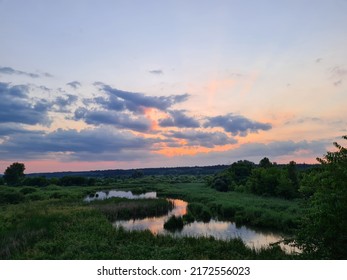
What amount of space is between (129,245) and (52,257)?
475 cm

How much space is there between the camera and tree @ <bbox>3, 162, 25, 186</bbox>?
348 ft

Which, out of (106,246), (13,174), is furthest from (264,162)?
(13,174)

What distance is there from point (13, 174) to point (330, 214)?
11484 centimetres

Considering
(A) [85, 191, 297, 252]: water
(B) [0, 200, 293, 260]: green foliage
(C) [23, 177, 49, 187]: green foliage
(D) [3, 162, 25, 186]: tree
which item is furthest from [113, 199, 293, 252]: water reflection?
(D) [3, 162, 25, 186]: tree

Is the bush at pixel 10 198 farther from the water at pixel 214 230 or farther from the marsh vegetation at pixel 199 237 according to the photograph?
the water at pixel 214 230

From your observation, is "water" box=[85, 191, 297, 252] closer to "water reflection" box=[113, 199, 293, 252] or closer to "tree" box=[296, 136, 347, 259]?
"water reflection" box=[113, 199, 293, 252]

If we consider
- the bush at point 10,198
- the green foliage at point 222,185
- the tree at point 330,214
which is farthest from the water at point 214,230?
the green foliage at point 222,185

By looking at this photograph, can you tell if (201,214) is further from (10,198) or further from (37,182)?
(37,182)

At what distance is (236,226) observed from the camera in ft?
110

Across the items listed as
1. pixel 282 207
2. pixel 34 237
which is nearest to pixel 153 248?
pixel 34 237

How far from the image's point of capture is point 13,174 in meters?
107

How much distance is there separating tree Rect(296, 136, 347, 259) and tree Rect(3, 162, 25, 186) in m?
110

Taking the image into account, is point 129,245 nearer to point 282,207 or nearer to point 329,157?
point 329,157
